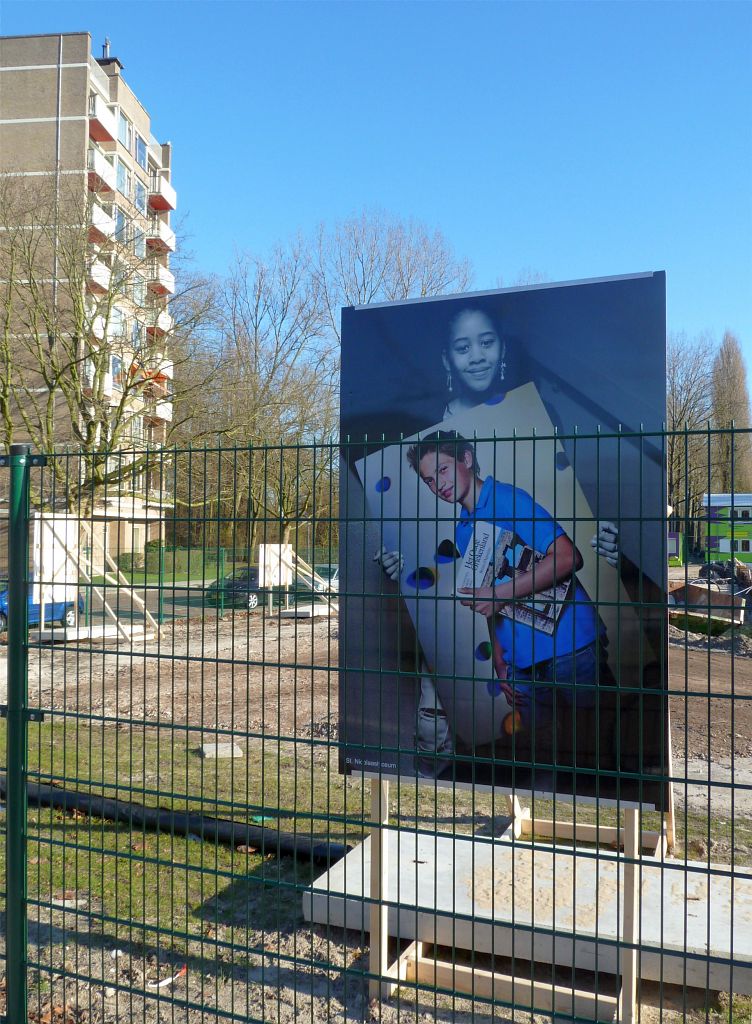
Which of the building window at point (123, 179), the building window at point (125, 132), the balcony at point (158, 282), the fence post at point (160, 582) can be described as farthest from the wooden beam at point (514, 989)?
the building window at point (125, 132)

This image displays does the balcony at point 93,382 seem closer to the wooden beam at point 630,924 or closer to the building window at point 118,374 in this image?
the building window at point 118,374

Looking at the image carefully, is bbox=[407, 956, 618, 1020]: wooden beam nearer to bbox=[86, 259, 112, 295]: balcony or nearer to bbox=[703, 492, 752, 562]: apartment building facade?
bbox=[703, 492, 752, 562]: apartment building facade

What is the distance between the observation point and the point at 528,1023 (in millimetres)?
4039

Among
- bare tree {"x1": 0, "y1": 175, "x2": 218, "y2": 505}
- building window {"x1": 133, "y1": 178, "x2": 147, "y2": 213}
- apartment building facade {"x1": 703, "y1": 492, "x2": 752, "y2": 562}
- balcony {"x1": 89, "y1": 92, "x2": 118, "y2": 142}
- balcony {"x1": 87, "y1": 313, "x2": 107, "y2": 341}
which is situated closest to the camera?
apartment building facade {"x1": 703, "y1": 492, "x2": 752, "y2": 562}

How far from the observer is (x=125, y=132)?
138ft

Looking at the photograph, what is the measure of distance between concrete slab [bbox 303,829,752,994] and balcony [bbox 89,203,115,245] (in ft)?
70.4

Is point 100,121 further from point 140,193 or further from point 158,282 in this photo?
point 158,282

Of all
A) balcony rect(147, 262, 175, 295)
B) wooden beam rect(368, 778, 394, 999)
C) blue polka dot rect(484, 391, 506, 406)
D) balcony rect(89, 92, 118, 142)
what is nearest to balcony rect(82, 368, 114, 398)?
balcony rect(147, 262, 175, 295)

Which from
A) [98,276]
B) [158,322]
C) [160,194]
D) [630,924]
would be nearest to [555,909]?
[630,924]

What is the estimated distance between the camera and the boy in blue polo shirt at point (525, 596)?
3.88m

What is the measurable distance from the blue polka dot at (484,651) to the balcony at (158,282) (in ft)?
70.4

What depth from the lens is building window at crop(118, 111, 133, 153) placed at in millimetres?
41469

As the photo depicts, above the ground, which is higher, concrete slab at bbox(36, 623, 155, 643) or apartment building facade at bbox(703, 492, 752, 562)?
apartment building facade at bbox(703, 492, 752, 562)

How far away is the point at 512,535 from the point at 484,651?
61cm
